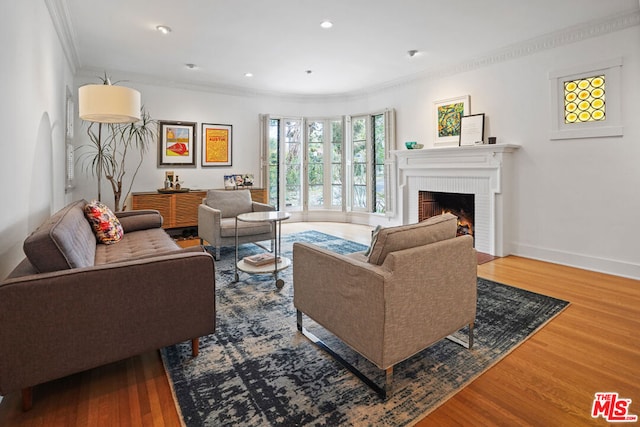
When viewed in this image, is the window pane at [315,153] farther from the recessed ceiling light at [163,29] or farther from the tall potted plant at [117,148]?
the recessed ceiling light at [163,29]

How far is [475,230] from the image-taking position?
4758 millimetres

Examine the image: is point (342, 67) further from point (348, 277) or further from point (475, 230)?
point (348, 277)

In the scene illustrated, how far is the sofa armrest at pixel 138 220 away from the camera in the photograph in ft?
12.1

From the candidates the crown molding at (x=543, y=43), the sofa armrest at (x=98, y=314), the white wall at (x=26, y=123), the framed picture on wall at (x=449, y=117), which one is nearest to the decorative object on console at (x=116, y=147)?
the white wall at (x=26, y=123)

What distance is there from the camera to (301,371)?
1.92 metres

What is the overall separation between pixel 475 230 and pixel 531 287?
1.56 metres

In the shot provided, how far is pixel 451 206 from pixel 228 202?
3.37 metres

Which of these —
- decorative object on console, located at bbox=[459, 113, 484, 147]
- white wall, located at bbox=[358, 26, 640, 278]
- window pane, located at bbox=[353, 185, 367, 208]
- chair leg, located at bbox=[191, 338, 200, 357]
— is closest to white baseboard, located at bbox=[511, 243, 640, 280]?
white wall, located at bbox=[358, 26, 640, 278]

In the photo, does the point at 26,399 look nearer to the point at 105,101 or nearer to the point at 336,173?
the point at 105,101

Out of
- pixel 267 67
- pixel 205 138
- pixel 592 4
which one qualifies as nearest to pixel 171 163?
pixel 205 138

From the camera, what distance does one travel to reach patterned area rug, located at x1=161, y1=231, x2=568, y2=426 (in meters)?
1.58

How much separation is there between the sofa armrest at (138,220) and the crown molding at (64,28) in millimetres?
1977

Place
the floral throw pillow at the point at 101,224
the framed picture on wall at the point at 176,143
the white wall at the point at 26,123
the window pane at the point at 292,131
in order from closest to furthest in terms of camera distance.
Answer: the white wall at the point at 26,123 < the floral throw pillow at the point at 101,224 < the framed picture on wall at the point at 176,143 < the window pane at the point at 292,131

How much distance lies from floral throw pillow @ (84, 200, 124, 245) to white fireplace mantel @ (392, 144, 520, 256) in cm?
420
